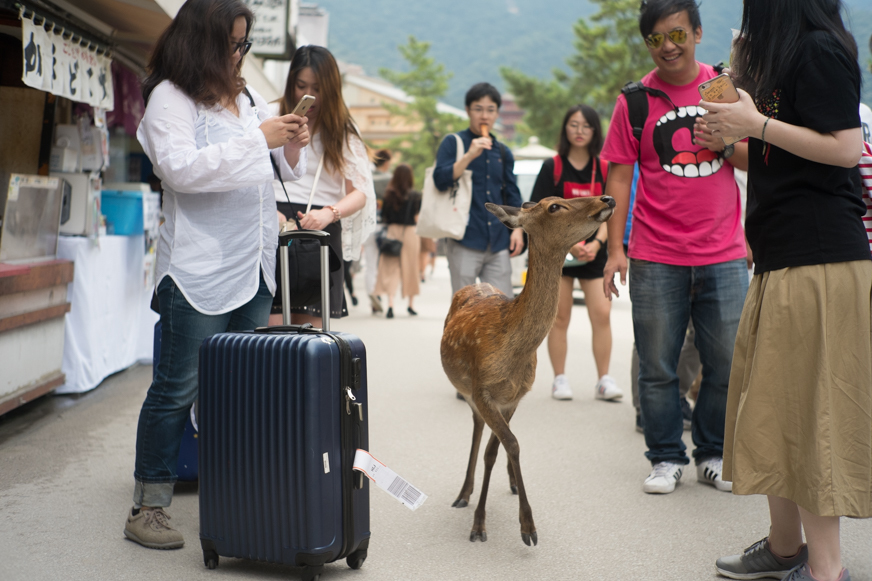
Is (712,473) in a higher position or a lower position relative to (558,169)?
lower

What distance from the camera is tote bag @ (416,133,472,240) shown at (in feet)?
20.1

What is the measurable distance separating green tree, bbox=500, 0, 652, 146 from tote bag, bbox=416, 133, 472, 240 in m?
29.0

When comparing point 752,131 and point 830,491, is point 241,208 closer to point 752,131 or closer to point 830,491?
point 752,131

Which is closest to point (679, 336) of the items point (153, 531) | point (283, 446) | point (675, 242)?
point (675, 242)

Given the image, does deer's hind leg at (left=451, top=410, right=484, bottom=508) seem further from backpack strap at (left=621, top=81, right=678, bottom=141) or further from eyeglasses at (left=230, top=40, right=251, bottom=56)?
eyeglasses at (left=230, top=40, right=251, bottom=56)

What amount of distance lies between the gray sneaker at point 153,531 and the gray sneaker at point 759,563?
224 centimetres

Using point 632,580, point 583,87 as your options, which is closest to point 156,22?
point 632,580

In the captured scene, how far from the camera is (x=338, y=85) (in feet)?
13.7

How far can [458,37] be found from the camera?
584 ft

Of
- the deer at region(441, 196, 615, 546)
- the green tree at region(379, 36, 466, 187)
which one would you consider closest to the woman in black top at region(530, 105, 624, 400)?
the deer at region(441, 196, 615, 546)

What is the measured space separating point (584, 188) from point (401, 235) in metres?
6.22

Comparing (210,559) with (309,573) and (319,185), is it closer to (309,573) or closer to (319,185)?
(309,573)

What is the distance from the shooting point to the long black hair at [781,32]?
2.62m

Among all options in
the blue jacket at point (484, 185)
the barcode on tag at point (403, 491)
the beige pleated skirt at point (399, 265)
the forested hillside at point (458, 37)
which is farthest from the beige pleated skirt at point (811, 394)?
the forested hillside at point (458, 37)
